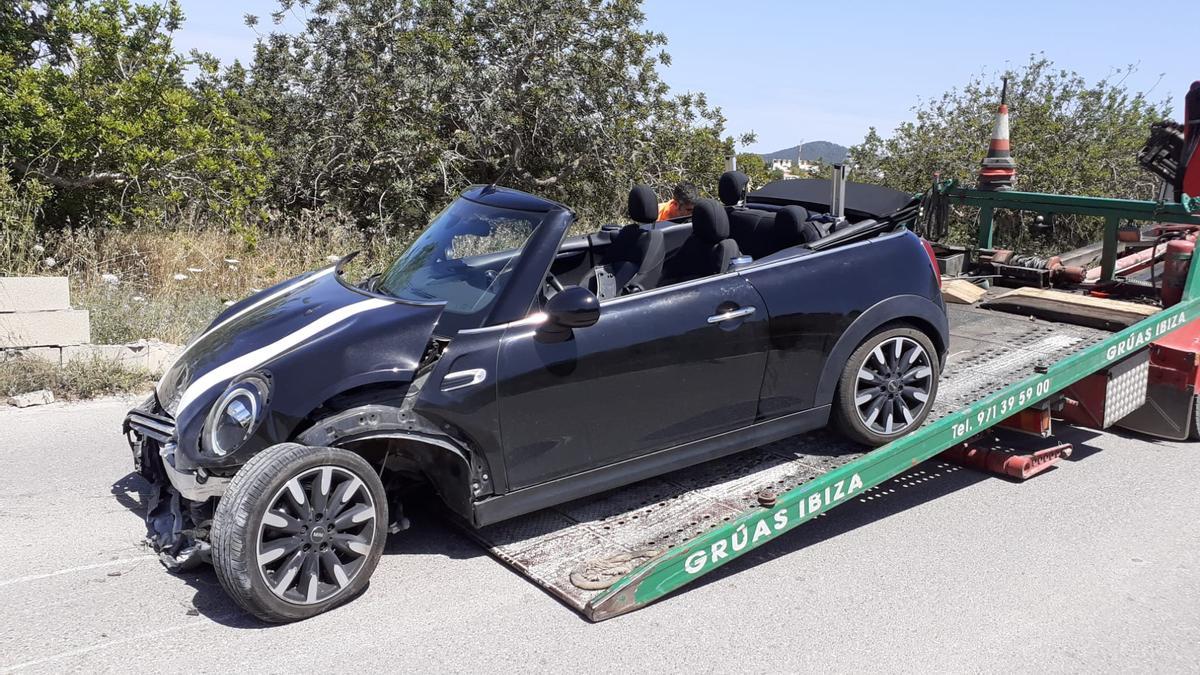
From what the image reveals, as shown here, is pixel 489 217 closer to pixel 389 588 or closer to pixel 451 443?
pixel 451 443

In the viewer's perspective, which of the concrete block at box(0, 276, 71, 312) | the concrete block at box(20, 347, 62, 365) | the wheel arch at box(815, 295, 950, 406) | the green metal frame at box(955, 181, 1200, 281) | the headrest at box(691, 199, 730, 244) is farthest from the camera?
the concrete block at box(20, 347, 62, 365)

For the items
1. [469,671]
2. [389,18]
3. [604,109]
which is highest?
[389,18]

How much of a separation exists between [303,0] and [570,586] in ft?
39.6

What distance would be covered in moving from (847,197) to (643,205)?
1.46 metres

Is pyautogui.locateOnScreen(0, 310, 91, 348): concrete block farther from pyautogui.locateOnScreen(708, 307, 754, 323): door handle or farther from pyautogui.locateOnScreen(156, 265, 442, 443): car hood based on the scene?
pyautogui.locateOnScreen(708, 307, 754, 323): door handle

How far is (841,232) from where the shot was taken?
5230 mm

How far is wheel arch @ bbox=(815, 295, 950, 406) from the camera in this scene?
4.95 metres

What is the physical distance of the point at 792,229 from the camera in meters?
5.52

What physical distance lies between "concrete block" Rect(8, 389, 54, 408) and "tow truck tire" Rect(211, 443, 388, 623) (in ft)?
13.1

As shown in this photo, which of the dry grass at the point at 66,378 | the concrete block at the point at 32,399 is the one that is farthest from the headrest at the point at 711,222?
the concrete block at the point at 32,399

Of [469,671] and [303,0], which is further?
[303,0]

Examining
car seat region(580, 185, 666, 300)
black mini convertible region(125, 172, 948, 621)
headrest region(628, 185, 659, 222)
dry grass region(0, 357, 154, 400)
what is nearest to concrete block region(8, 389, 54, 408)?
dry grass region(0, 357, 154, 400)

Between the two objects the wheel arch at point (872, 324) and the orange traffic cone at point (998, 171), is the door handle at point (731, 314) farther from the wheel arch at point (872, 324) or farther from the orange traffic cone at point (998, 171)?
the orange traffic cone at point (998, 171)

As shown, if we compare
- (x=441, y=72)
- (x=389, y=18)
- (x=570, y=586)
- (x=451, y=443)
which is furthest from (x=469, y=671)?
(x=389, y=18)
